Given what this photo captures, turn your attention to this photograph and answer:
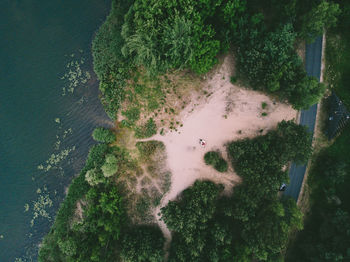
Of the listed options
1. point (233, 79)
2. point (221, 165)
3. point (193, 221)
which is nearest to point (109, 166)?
point (193, 221)

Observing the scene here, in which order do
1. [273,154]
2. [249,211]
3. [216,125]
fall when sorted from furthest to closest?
[216,125]
[249,211]
[273,154]

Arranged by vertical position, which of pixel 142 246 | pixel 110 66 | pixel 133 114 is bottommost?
pixel 142 246

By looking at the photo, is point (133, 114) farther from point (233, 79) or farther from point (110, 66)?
point (233, 79)

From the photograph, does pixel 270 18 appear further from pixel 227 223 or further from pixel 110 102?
pixel 227 223

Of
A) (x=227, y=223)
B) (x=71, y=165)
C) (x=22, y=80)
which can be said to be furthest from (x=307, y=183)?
(x=22, y=80)

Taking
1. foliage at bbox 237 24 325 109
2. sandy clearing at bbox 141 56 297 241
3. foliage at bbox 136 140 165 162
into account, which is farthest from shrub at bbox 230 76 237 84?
foliage at bbox 136 140 165 162
